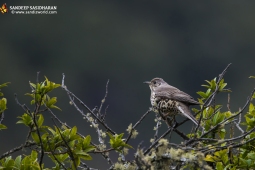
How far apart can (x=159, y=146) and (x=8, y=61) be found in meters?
62.1

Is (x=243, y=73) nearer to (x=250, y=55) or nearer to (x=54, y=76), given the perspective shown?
(x=250, y=55)

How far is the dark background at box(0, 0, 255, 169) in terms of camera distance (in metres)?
54.9

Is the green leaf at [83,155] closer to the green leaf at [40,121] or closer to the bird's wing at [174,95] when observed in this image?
the green leaf at [40,121]

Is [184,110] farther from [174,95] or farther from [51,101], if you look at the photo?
[51,101]

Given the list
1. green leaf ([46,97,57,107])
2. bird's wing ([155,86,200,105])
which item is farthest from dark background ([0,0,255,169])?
green leaf ([46,97,57,107])

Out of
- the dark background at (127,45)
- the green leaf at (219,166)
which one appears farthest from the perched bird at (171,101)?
the dark background at (127,45)

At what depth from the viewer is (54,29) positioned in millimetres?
73312

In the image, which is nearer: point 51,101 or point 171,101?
point 51,101

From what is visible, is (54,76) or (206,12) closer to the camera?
(54,76)

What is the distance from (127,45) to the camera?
6931 centimetres

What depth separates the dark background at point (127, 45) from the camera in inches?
2162

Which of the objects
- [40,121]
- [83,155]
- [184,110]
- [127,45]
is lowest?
[127,45]

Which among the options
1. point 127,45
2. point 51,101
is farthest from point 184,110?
point 127,45

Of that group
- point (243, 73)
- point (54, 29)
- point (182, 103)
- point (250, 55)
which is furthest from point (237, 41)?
point (182, 103)
